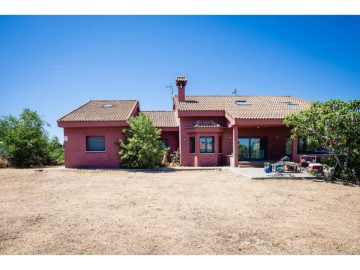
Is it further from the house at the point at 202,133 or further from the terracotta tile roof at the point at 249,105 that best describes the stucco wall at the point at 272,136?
the terracotta tile roof at the point at 249,105

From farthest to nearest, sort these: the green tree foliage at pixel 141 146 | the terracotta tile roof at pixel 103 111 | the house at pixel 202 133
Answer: the terracotta tile roof at pixel 103 111 < the house at pixel 202 133 < the green tree foliage at pixel 141 146

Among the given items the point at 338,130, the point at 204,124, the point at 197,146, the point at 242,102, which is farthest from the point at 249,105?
the point at 338,130

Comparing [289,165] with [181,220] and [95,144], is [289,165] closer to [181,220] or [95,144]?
[181,220]

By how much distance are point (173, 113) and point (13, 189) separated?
16543 millimetres

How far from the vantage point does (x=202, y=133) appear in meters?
18.1

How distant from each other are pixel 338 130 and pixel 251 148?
28.3ft

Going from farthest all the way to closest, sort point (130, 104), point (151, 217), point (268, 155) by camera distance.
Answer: point (130, 104), point (268, 155), point (151, 217)

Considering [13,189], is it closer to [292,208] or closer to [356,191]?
[292,208]

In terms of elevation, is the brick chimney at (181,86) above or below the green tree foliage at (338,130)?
above

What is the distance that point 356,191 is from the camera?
368 inches

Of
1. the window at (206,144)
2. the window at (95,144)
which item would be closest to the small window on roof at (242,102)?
the window at (206,144)

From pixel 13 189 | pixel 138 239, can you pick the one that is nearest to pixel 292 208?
pixel 138 239

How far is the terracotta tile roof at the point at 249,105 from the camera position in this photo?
57.9 feet

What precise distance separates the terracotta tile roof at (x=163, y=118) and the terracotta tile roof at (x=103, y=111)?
2.38 meters
